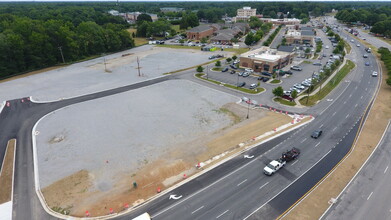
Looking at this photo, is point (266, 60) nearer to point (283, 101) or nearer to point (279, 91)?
point (279, 91)

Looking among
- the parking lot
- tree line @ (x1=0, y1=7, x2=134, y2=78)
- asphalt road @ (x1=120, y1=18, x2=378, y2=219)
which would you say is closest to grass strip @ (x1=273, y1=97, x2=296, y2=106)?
the parking lot

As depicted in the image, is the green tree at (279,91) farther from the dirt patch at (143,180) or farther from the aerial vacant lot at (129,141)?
the dirt patch at (143,180)

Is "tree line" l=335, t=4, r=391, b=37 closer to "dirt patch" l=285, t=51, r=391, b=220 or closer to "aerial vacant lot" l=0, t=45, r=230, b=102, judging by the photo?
"aerial vacant lot" l=0, t=45, r=230, b=102

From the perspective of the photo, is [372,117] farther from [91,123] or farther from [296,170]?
[91,123]

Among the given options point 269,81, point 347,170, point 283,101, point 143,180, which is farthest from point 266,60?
point 143,180

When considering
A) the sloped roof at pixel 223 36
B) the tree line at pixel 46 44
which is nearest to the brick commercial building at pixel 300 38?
the sloped roof at pixel 223 36

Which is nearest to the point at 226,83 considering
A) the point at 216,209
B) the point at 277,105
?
the point at 277,105

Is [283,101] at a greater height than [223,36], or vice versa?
[223,36]
